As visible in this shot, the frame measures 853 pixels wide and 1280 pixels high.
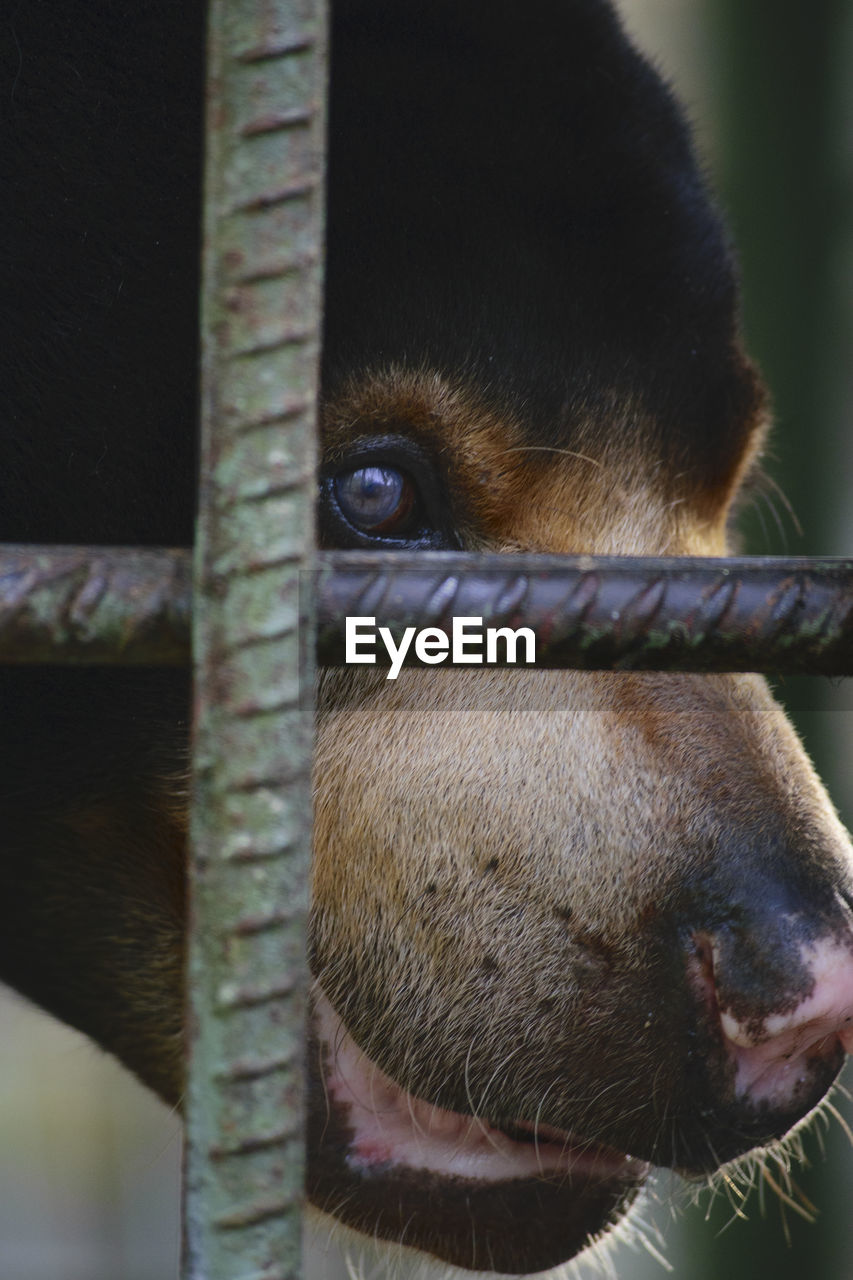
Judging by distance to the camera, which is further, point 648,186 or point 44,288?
point 648,186

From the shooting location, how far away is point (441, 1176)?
1655 millimetres

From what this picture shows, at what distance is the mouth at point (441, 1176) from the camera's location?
1.64 meters

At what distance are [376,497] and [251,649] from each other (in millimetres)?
940

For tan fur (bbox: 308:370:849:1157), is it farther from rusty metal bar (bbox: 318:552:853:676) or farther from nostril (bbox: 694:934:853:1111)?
rusty metal bar (bbox: 318:552:853:676)

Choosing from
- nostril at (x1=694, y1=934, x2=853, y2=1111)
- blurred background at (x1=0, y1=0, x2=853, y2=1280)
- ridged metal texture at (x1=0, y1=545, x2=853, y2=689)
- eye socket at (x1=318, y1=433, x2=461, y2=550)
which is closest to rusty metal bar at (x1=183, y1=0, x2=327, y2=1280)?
ridged metal texture at (x1=0, y1=545, x2=853, y2=689)

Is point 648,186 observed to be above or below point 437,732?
above

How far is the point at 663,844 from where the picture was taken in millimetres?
1546

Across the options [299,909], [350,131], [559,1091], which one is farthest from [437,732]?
[299,909]

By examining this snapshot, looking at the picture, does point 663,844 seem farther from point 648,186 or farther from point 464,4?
point 464,4

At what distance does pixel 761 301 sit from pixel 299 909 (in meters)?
2.85

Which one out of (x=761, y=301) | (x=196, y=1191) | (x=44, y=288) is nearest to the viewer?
(x=196, y=1191)

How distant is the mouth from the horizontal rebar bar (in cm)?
91

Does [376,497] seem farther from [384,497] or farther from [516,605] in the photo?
[516,605]

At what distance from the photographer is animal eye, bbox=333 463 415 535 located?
5.45ft
